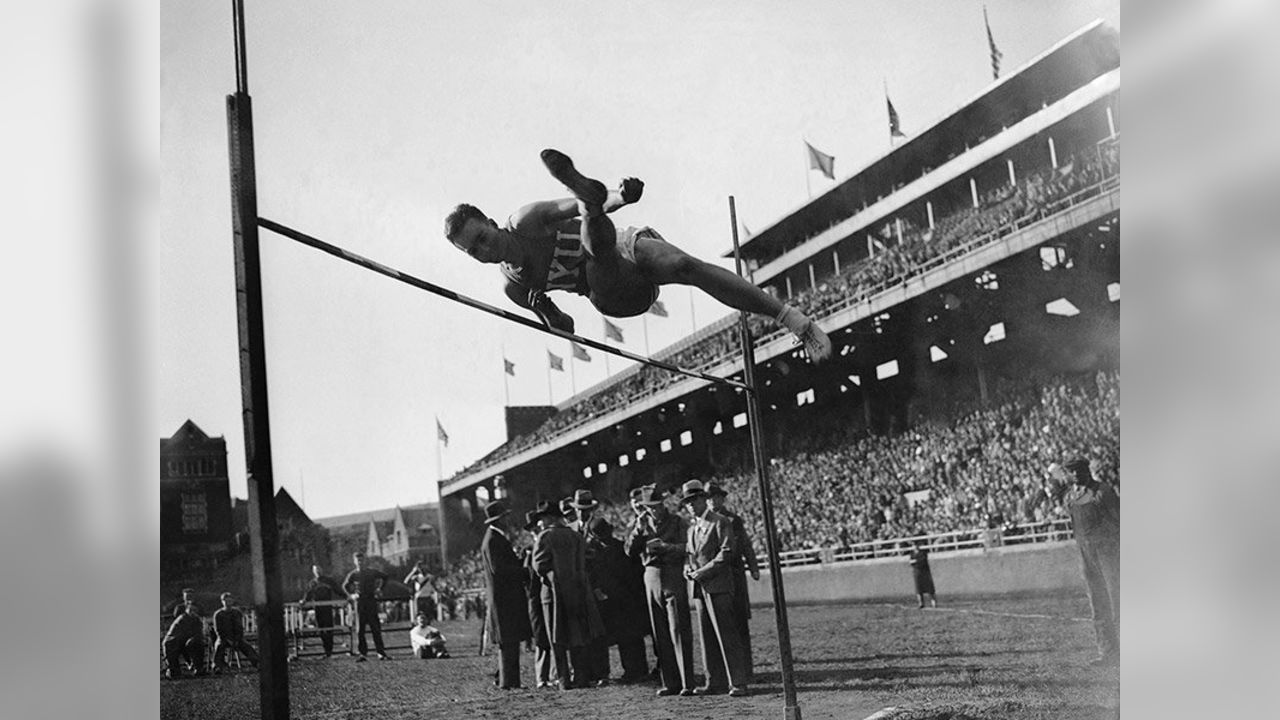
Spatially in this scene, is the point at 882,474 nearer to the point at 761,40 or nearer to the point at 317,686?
the point at 761,40

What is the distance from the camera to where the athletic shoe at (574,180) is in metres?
4.88

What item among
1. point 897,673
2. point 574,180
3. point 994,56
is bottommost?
point 897,673

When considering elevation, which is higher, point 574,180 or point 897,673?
point 574,180

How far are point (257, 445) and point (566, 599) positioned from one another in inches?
70.8

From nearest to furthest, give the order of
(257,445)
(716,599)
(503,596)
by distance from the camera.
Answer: (257,445)
(716,599)
(503,596)

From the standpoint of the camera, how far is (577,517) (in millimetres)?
5305

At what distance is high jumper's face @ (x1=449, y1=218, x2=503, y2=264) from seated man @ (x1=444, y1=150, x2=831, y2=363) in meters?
0.02

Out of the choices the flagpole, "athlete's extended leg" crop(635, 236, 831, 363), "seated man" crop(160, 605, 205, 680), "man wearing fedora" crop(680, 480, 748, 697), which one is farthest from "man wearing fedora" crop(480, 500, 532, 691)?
the flagpole

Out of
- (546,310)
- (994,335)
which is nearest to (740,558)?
(546,310)

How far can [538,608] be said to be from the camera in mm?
5254

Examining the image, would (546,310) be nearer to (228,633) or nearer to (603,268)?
(603,268)
